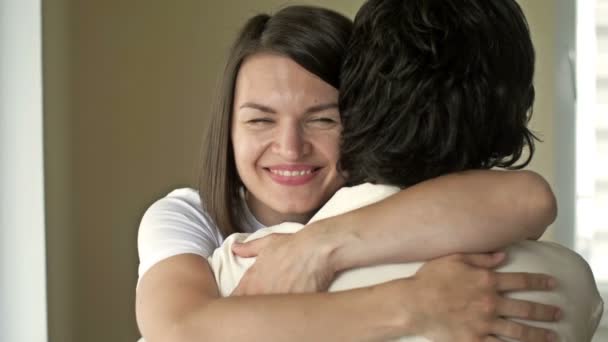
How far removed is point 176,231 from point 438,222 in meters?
0.54

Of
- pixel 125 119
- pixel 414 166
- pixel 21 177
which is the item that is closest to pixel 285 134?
pixel 414 166

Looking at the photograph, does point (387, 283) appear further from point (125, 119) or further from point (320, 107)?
point (125, 119)

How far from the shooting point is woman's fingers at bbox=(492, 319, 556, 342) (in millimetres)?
1069

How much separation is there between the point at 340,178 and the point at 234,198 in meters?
0.27

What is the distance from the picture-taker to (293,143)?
1.46 meters

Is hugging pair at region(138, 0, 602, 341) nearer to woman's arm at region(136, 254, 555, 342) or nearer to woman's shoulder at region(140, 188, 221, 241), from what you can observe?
woman's arm at region(136, 254, 555, 342)

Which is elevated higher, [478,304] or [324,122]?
[324,122]

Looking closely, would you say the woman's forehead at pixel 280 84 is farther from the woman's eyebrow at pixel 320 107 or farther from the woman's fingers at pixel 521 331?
the woman's fingers at pixel 521 331

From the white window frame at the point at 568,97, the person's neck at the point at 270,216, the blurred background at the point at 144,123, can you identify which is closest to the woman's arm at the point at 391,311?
the person's neck at the point at 270,216

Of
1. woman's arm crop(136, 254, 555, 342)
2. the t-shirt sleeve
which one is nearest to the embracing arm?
woman's arm crop(136, 254, 555, 342)

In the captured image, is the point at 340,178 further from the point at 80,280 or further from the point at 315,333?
the point at 80,280

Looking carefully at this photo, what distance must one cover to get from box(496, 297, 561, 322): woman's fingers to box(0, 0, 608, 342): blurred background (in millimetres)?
1728

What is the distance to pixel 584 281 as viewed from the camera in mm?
1130

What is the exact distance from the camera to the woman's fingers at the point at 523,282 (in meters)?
1.07
